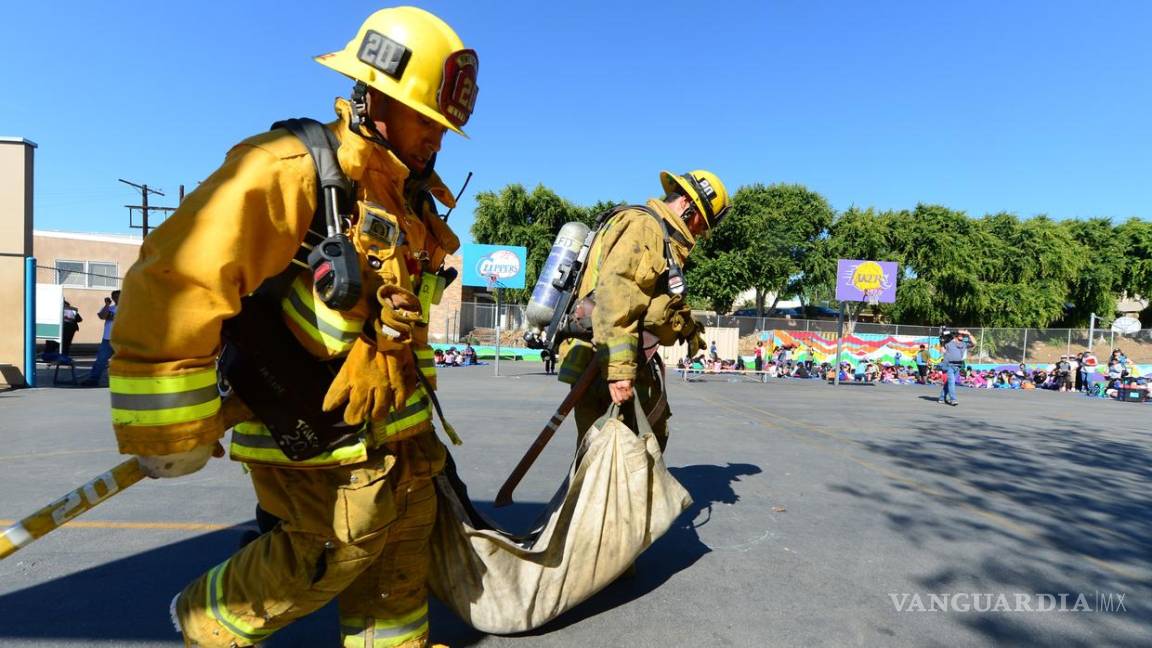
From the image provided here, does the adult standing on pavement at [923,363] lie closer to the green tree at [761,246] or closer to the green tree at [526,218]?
the green tree at [761,246]

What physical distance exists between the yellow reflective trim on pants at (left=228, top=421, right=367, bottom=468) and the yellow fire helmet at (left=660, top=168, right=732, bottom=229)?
2.55 m

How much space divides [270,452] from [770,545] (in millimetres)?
2820

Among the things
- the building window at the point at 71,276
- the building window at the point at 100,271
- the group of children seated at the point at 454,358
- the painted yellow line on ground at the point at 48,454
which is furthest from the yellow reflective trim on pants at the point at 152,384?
the building window at the point at 71,276

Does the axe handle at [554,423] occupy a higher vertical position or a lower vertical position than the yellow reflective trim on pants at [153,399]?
lower

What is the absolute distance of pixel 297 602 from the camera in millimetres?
1778

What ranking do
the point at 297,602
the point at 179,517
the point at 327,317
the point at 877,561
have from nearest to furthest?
the point at 327,317, the point at 297,602, the point at 877,561, the point at 179,517

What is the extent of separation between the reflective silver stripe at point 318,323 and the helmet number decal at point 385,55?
0.70 m

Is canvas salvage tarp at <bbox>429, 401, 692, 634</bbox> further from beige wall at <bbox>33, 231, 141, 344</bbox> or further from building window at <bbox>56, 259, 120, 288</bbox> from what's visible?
building window at <bbox>56, 259, 120, 288</bbox>

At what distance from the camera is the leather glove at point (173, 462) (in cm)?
141

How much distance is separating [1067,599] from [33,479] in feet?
20.8

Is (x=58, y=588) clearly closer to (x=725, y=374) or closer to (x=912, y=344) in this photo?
(x=725, y=374)

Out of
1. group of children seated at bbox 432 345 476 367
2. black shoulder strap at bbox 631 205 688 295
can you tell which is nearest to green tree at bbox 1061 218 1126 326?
group of children seated at bbox 432 345 476 367

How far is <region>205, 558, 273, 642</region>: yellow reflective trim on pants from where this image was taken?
175cm

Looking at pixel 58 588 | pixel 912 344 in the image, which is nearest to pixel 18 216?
pixel 58 588
